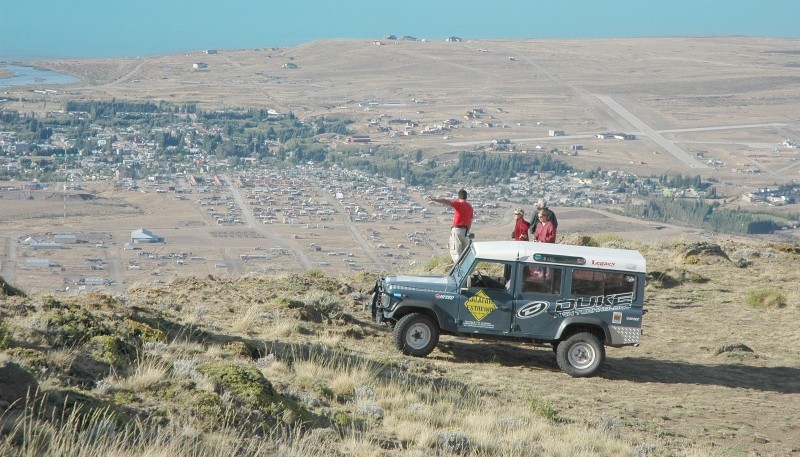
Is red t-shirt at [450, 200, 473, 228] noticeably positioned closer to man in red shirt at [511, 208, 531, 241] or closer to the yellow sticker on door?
man in red shirt at [511, 208, 531, 241]

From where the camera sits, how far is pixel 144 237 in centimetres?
3959

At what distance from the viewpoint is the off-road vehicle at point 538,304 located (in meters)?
13.0

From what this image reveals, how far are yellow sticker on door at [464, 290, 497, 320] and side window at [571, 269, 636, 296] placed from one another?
1192mm

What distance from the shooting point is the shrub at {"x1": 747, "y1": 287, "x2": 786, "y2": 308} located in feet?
60.0

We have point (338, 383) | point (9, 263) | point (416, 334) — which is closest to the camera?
point (338, 383)

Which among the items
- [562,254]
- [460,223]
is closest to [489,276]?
[562,254]

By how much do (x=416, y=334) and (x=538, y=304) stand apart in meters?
1.75

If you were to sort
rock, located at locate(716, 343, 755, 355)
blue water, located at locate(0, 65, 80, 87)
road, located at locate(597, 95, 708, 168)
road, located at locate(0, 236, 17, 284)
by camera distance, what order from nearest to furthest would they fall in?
rock, located at locate(716, 343, 755, 355), road, located at locate(0, 236, 17, 284), road, located at locate(597, 95, 708, 168), blue water, located at locate(0, 65, 80, 87)

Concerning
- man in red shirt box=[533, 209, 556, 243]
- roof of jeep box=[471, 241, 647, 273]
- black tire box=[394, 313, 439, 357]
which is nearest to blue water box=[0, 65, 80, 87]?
man in red shirt box=[533, 209, 556, 243]

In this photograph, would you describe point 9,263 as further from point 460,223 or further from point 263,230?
point 460,223

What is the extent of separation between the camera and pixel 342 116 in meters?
103

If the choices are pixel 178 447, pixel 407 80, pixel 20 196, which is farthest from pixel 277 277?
pixel 407 80

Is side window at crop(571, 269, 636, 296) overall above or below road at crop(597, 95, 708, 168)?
below

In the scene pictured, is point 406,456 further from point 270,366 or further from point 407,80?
point 407,80
